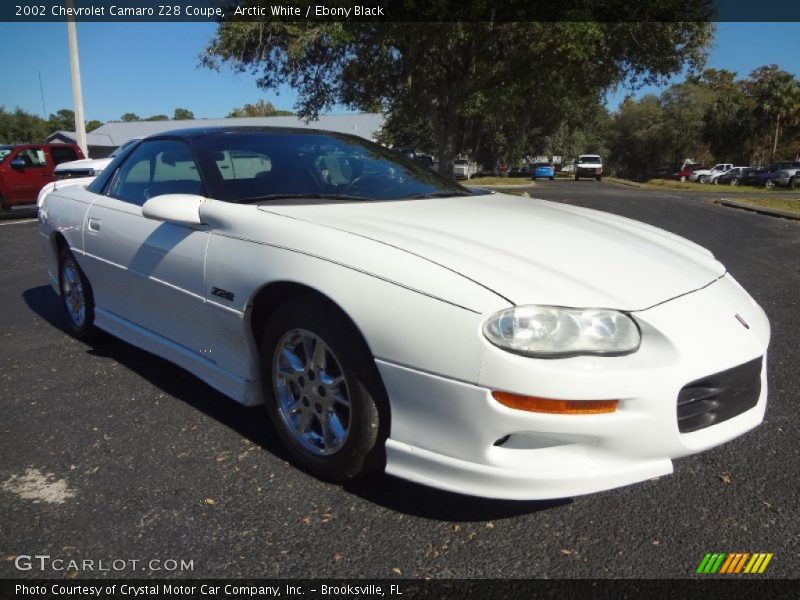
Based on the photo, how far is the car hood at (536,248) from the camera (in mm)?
2176

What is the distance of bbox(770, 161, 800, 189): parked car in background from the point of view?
32750 millimetres

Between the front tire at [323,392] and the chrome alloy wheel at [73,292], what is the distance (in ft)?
7.13

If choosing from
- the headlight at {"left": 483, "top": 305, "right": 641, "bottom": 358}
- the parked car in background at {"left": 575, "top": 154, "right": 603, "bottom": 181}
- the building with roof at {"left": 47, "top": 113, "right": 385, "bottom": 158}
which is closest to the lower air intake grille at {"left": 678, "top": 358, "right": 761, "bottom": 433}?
the headlight at {"left": 483, "top": 305, "right": 641, "bottom": 358}

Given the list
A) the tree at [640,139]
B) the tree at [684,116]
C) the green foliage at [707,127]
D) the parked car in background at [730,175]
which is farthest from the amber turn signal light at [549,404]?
the tree at [640,139]

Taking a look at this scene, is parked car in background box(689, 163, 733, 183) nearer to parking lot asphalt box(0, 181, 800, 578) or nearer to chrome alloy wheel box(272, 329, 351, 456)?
parking lot asphalt box(0, 181, 800, 578)

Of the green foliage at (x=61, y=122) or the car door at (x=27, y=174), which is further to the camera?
the green foliage at (x=61, y=122)

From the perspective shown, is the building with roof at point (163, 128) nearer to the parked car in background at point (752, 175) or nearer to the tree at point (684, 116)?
the tree at point (684, 116)

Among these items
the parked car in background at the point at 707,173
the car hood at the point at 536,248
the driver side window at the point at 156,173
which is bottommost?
the parked car in background at the point at 707,173

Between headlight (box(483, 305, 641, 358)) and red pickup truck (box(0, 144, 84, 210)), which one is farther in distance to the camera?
red pickup truck (box(0, 144, 84, 210))

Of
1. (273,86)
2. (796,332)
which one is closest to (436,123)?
(273,86)

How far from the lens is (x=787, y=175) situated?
3303 cm

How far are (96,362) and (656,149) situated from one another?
6409 cm

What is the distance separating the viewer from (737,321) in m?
2.38

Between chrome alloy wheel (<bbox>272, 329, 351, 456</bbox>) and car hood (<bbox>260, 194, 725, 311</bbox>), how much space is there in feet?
1.57
